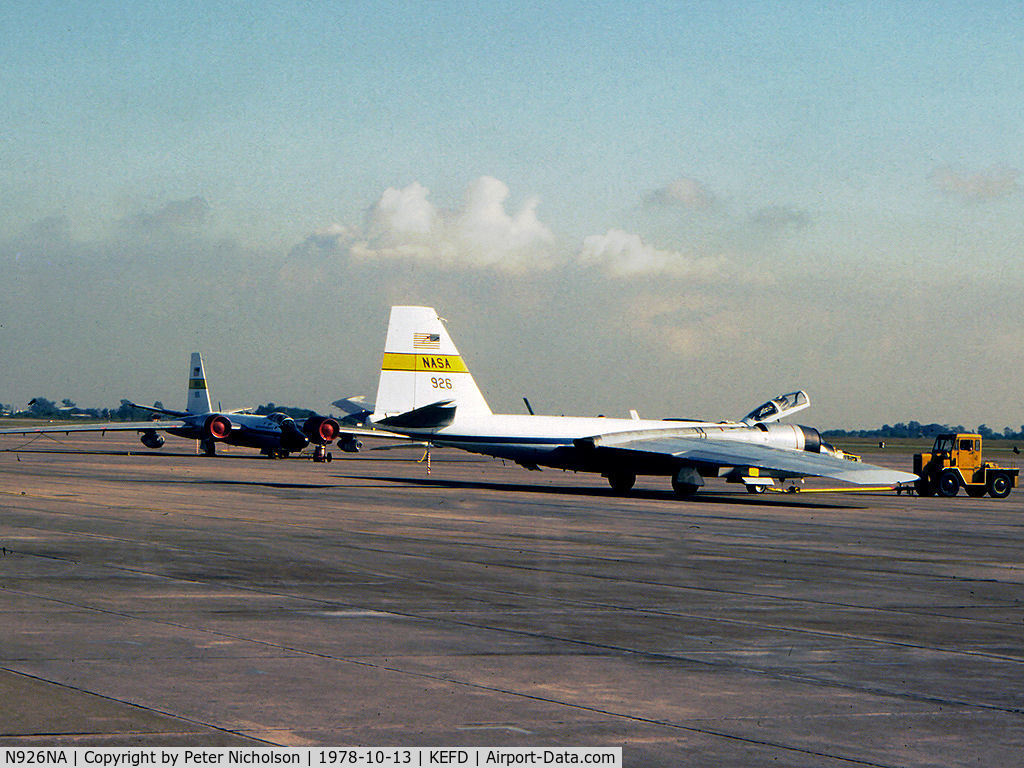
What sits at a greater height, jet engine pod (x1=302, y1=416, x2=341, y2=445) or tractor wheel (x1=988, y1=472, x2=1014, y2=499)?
jet engine pod (x1=302, y1=416, x2=341, y2=445)

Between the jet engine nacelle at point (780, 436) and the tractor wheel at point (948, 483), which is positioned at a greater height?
the jet engine nacelle at point (780, 436)

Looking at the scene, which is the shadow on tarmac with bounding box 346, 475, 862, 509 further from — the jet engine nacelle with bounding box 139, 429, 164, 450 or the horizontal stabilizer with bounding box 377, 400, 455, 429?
the jet engine nacelle with bounding box 139, 429, 164, 450

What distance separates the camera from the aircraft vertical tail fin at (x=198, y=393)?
78.4m

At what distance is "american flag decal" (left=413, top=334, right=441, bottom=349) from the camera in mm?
40594

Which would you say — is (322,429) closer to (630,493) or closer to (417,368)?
(417,368)

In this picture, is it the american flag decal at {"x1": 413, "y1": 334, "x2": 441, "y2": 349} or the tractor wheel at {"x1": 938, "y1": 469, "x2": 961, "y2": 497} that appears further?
the tractor wheel at {"x1": 938, "y1": 469, "x2": 961, "y2": 497}

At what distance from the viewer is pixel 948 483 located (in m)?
44.0

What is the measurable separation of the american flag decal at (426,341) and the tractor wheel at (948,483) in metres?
19.7

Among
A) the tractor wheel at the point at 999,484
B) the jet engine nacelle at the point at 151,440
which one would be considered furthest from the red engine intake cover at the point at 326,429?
the tractor wheel at the point at 999,484

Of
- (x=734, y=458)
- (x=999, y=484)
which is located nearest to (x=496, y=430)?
(x=734, y=458)

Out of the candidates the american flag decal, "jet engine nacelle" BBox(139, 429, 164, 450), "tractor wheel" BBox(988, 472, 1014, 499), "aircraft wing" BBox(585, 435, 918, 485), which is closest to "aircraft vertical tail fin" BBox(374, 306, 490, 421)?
the american flag decal

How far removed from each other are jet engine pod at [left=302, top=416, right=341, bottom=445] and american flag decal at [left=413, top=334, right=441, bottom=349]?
2654 cm

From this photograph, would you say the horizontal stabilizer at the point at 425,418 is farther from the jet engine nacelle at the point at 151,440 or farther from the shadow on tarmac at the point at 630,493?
the jet engine nacelle at the point at 151,440

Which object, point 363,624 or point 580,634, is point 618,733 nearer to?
point 580,634
